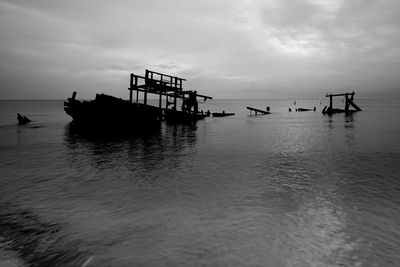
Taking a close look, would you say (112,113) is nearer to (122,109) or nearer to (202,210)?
(122,109)

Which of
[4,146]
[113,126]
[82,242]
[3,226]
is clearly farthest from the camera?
[113,126]

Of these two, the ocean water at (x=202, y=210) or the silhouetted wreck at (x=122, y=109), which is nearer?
the ocean water at (x=202, y=210)

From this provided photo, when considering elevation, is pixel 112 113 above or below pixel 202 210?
above

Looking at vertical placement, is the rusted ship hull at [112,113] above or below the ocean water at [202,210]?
above

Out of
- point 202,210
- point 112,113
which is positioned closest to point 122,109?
point 112,113

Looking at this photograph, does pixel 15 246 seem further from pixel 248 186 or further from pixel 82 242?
pixel 248 186

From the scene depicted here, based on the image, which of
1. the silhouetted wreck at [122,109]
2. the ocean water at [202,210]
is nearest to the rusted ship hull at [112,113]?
the silhouetted wreck at [122,109]

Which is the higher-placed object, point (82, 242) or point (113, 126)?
point (113, 126)

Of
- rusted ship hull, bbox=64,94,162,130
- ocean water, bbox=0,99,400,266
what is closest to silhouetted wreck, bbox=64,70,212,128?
rusted ship hull, bbox=64,94,162,130

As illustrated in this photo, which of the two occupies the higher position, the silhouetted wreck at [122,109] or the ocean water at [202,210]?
the silhouetted wreck at [122,109]

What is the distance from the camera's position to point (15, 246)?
5.34 meters

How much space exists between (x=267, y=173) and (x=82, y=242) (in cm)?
842

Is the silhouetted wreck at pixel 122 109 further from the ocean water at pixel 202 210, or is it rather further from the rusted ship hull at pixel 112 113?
the ocean water at pixel 202 210

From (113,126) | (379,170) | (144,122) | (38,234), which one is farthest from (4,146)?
(379,170)
